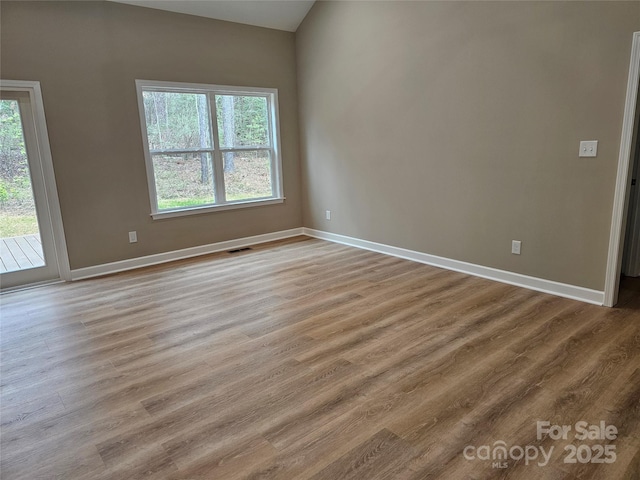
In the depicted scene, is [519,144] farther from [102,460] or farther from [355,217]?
[102,460]

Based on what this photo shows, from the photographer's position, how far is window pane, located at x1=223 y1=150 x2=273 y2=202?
535cm

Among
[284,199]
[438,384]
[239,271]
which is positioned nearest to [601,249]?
[438,384]

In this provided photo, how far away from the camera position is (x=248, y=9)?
4.85 meters

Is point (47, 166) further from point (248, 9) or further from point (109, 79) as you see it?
point (248, 9)

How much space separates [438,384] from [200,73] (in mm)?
4257

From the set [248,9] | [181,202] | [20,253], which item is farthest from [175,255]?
[248,9]

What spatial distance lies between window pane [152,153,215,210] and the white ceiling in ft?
5.14

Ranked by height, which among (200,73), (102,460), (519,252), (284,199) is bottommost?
(102,460)

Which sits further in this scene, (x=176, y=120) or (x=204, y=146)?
(x=204, y=146)

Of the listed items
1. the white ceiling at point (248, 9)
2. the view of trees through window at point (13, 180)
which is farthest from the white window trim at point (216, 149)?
the view of trees through window at point (13, 180)

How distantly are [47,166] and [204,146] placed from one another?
5.48 ft

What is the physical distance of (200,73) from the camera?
483 centimetres

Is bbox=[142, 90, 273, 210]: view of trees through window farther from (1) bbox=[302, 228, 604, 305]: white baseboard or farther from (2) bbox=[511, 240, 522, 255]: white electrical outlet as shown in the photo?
Result: (2) bbox=[511, 240, 522, 255]: white electrical outlet

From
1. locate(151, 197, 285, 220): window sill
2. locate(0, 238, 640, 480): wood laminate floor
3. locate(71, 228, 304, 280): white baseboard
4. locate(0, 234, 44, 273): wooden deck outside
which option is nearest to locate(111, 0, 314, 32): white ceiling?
locate(151, 197, 285, 220): window sill
